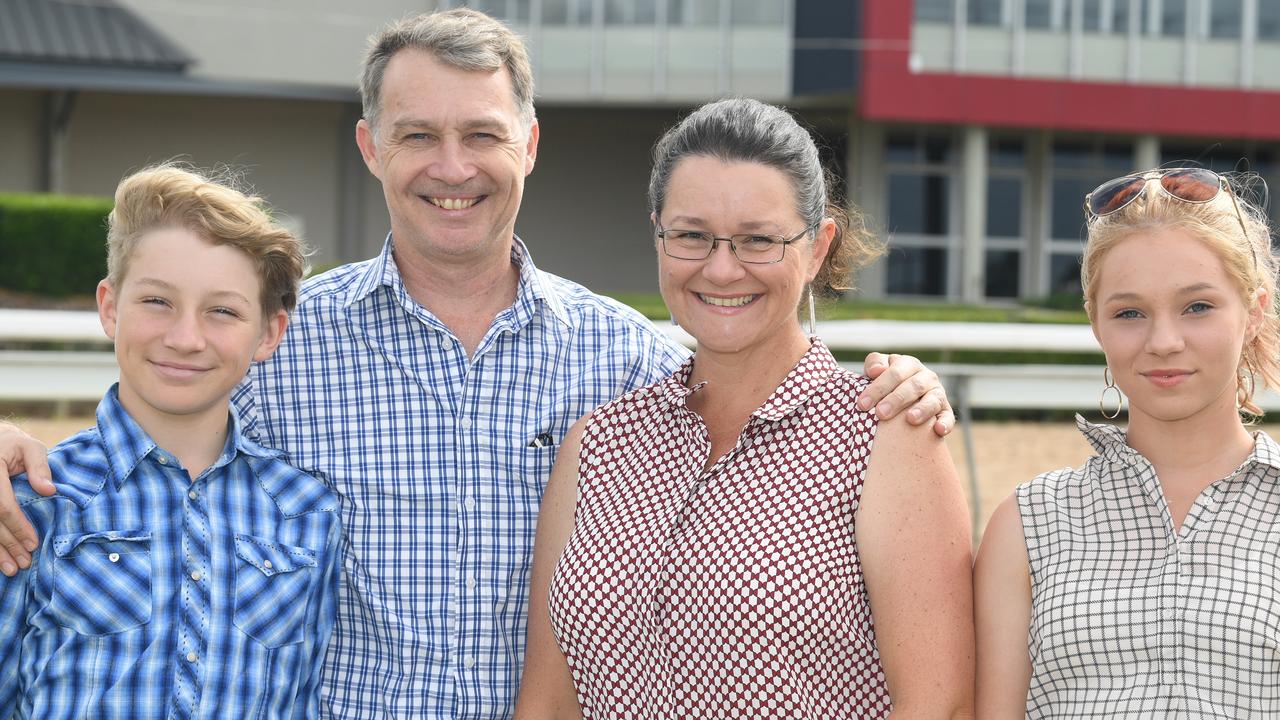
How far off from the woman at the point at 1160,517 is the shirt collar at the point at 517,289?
1247 millimetres

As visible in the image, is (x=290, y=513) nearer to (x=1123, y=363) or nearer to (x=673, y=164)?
(x=673, y=164)

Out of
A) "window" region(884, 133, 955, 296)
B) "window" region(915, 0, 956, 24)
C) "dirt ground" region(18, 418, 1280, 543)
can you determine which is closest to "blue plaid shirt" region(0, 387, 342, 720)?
"dirt ground" region(18, 418, 1280, 543)

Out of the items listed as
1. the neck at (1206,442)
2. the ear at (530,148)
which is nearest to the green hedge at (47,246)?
→ the ear at (530,148)

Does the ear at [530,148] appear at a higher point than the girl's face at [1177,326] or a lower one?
higher

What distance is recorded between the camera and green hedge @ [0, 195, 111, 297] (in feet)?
56.3

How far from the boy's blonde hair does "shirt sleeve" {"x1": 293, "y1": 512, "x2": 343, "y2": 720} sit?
57cm

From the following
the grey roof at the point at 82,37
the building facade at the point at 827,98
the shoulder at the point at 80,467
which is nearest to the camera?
the shoulder at the point at 80,467

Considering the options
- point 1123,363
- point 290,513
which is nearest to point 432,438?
point 290,513

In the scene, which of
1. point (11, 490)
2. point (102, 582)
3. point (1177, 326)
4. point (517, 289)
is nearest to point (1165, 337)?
point (1177, 326)

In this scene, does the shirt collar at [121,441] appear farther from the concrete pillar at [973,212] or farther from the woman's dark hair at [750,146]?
the concrete pillar at [973,212]

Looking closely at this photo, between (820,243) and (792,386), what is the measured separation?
1.11 ft

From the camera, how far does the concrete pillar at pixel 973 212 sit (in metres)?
23.3

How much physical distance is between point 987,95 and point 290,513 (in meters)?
21.7

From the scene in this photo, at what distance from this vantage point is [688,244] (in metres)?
2.77
